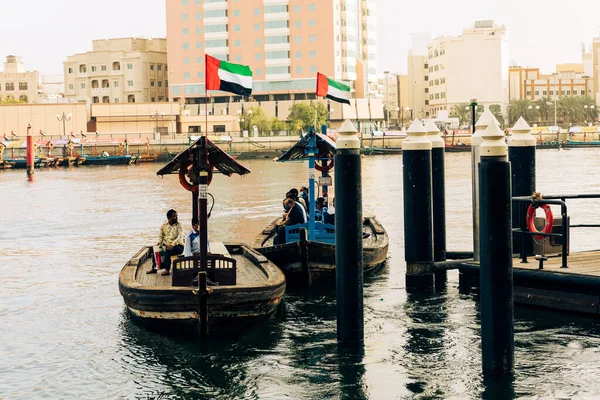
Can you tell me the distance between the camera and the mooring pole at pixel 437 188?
19609 millimetres

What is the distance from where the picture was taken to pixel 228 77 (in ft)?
71.6

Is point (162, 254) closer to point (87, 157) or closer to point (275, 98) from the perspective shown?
point (87, 157)

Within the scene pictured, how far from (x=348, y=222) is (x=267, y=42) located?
119993mm

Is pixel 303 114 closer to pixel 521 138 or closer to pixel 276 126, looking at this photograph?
pixel 276 126

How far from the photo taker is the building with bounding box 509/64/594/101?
564ft

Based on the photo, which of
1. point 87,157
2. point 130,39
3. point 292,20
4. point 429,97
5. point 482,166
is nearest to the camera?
point 482,166

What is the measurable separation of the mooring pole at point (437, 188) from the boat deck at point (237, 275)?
12.1 feet

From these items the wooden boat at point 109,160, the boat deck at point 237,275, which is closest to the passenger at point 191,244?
the boat deck at point 237,275

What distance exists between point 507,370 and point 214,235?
23.2m

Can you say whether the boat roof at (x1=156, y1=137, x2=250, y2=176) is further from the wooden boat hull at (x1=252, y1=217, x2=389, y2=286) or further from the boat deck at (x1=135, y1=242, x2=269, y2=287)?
the wooden boat hull at (x1=252, y1=217, x2=389, y2=286)

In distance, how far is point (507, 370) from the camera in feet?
42.6

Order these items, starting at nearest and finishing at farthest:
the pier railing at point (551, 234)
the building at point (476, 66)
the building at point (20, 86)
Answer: the pier railing at point (551, 234), the building at point (476, 66), the building at point (20, 86)

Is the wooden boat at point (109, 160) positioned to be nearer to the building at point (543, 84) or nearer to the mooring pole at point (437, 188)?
the mooring pole at point (437, 188)

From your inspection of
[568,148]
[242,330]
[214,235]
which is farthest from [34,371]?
[568,148]
